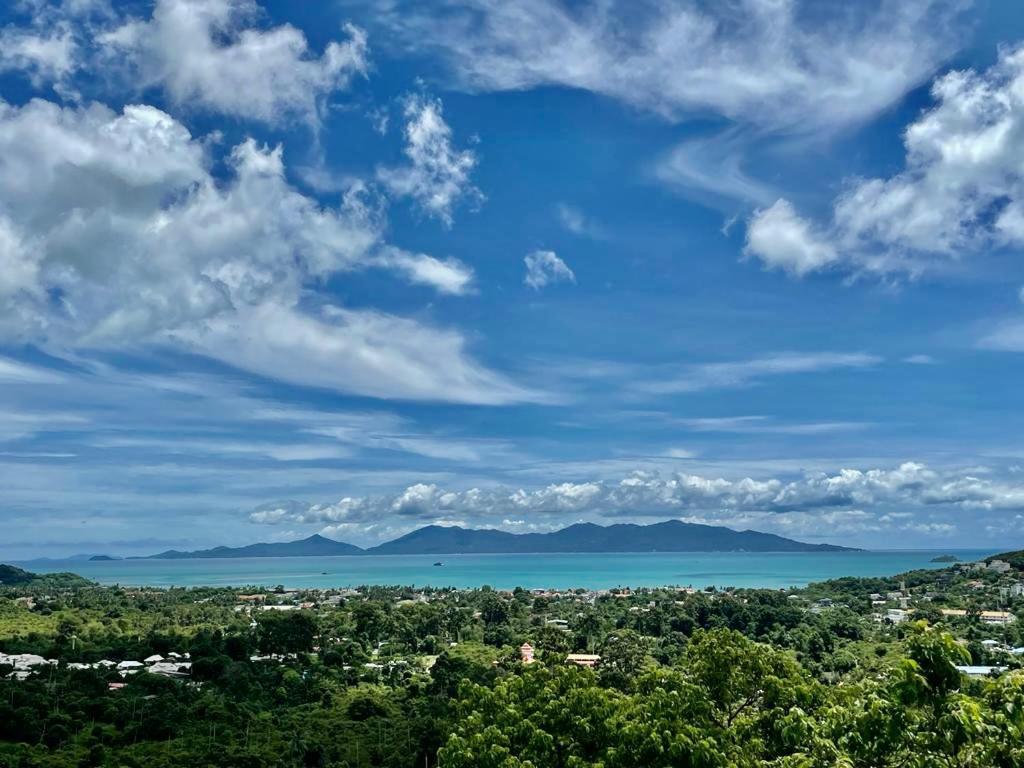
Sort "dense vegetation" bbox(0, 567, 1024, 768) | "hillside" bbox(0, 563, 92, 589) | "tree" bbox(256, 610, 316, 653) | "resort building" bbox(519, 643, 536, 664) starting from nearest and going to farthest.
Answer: "dense vegetation" bbox(0, 567, 1024, 768), "tree" bbox(256, 610, 316, 653), "resort building" bbox(519, 643, 536, 664), "hillside" bbox(0, 563, 92, 589)

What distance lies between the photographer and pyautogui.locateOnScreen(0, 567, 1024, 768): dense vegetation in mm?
7777

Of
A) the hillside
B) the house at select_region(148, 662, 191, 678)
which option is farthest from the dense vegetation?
the hillside

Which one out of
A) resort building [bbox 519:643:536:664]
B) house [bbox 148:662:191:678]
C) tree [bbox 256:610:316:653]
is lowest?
resort building [bbox 519:643:536:664]

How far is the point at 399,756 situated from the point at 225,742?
7.34 meters

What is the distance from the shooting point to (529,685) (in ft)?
47.9

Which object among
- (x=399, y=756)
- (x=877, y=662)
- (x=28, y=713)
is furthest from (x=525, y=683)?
(x=877, y=662)

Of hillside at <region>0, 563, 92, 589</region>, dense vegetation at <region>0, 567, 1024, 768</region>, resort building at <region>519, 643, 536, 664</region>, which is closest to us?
dense vegetation at <region>0, 567, 1024, 768</region>

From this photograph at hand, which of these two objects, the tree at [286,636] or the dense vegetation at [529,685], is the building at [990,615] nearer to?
the dense vegetation at [529,685]

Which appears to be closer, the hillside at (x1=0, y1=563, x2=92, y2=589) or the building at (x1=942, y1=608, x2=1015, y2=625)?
the building at (x1=942, y1=608, x2=1015, y2=625)

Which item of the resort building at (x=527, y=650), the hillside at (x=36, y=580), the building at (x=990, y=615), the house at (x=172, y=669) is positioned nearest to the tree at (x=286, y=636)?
the house at (x=172, y=669)

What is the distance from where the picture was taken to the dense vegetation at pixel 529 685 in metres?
7.78

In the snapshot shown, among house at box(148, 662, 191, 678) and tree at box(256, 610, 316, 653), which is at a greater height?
tree at box(256, 610, 316, 653)

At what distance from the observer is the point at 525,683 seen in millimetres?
14586

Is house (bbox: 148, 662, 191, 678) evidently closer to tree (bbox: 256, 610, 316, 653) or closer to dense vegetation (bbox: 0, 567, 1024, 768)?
dense vegetation (bbox: 0, 567, 1024, 768)
